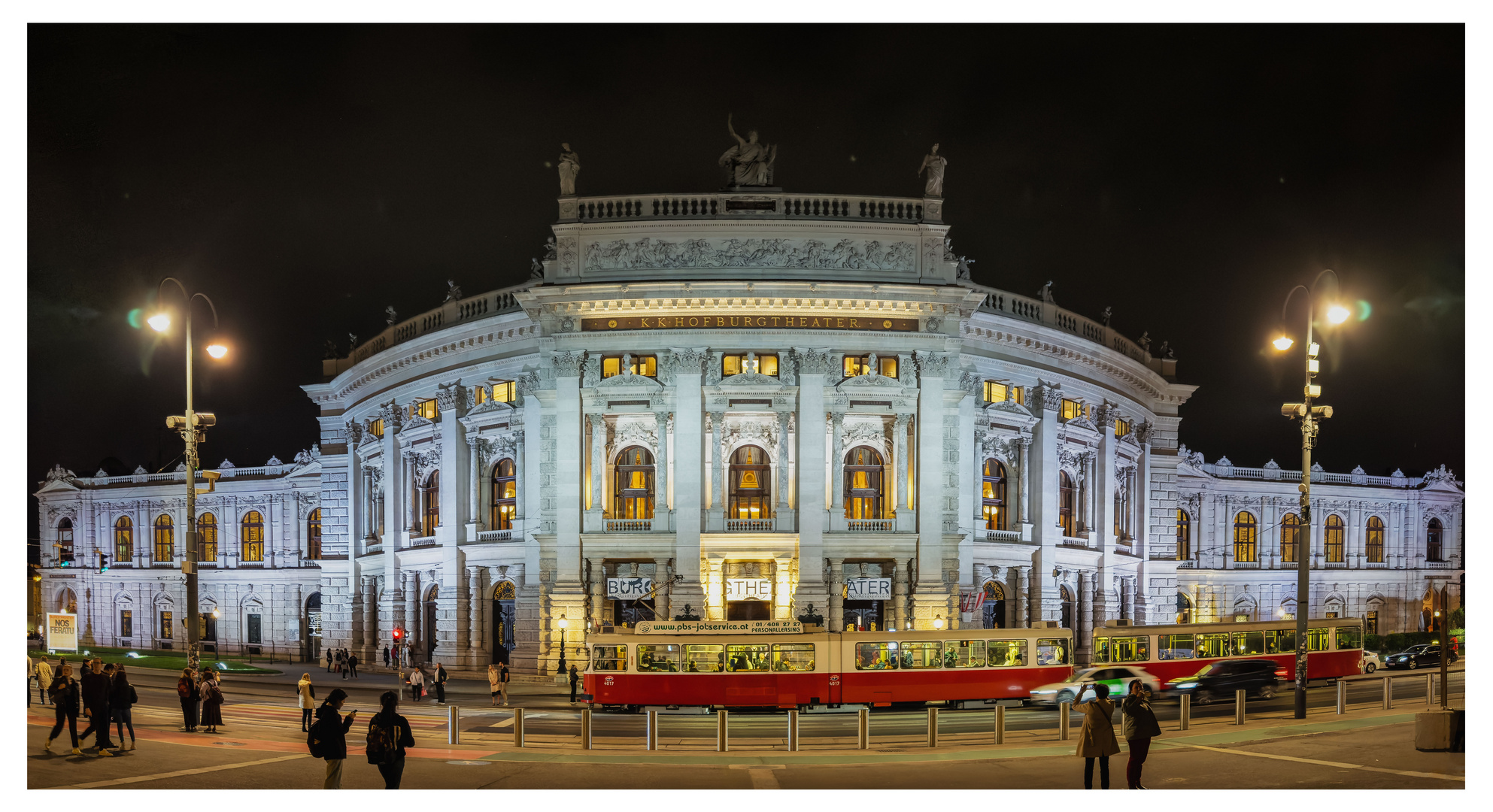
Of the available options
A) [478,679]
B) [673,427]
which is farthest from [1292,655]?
[478,679]

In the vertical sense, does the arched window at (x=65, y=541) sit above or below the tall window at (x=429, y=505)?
below

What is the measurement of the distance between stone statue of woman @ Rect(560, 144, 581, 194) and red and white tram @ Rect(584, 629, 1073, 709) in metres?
18.7

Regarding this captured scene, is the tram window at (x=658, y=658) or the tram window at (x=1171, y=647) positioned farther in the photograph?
the tram window at (x=1171, y=647)

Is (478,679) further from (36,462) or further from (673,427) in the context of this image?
(36,462)

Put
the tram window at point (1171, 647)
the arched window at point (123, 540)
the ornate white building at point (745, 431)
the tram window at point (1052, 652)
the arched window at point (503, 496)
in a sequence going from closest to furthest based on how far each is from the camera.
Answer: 1. the tram window at point (1052, 652)
2. the tram window at point (1171, 647)
3. the ornate white building at point (745, 431)
4. the arched window at point (503, 496)
5. the arched window at point (123, 540)

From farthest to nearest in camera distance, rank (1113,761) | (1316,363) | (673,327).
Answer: (673,327), (1316,363), (1113,761)

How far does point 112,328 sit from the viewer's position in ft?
97.0

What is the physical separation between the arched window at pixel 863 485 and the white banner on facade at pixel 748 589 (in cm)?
423

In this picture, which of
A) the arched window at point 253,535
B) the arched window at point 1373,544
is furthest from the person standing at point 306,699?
the arched window at point 1373,544

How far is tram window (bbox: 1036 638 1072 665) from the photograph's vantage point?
1481 inches

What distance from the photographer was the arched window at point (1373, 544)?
69.0 m

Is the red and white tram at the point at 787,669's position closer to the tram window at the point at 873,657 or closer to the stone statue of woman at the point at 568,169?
the tram window at the point at 873,657

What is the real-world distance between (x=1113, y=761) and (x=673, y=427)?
1067 inches

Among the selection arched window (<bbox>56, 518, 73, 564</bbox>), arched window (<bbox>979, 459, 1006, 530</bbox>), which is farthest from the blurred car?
arched window (<bbox>56, 518, 73, 564</bbox>)
